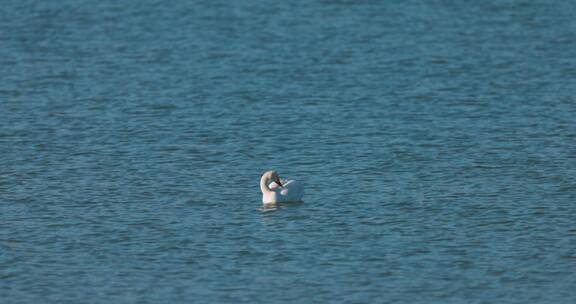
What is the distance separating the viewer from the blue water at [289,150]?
62.8 feet

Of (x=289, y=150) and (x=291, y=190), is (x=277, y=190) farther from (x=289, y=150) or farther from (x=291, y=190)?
(x=289, y=150)

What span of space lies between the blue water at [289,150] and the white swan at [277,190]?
0.62ft

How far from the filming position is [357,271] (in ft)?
62.7

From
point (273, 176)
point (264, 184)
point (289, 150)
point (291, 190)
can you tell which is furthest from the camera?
point (289, 150)

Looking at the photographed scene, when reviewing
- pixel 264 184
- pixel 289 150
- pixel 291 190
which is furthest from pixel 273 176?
pixel 289 150

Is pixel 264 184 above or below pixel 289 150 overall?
below

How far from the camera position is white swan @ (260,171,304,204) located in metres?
22.6

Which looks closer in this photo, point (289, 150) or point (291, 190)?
point (291, 190)

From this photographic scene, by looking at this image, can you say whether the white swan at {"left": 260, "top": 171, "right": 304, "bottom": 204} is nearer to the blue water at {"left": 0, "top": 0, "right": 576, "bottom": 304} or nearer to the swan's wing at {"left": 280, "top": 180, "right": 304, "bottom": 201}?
the swan's wing at {"left": 280, "top": 180, "right": 304, "bottom": 201}

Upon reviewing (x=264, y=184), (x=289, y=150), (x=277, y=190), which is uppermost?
(x=289, y=150)

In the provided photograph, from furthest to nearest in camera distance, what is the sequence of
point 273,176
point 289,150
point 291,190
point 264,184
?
point 289,150
point 273,176
point 264,184
point 291,190

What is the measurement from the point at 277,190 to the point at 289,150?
3.53m

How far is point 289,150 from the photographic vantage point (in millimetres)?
26109

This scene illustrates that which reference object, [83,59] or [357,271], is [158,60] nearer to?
[83,59]
